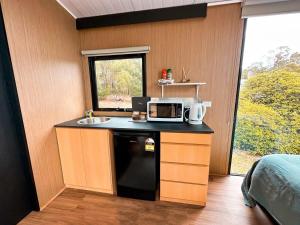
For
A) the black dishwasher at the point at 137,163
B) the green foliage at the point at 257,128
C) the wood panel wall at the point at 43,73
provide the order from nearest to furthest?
1. the wood panel wall at the point at 43,73
2. the black dishwasher at the point at 137,163
3. the green foliage at the point at 257,128

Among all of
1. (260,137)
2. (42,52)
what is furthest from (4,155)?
(260,137)

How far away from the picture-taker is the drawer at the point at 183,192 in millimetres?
1691

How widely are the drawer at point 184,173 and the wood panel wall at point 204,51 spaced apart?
2.45 feet

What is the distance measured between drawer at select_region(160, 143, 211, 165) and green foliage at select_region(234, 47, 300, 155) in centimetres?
97

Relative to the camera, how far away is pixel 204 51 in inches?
81.1

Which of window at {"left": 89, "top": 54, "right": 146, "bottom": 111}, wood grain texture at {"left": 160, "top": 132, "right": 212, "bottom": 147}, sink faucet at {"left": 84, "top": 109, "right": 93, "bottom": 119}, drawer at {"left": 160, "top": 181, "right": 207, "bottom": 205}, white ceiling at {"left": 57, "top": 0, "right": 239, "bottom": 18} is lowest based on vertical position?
drawer at {"left": 160, "top": 181, "right": 207, "bottom": 205}

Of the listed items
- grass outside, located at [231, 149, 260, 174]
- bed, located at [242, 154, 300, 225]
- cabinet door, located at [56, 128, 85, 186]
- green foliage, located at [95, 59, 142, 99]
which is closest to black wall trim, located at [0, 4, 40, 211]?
cabinet door, located at [56, 128, 85, 186]

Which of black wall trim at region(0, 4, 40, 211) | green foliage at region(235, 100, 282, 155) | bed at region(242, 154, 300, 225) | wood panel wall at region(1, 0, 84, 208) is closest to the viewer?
bed at region(242, 154, 300, 225)

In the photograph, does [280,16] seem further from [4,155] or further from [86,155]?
[4,155]

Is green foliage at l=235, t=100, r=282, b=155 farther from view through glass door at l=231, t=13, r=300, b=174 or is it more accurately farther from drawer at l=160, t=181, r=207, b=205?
drawer at l=160, t=181, r=207, b=205

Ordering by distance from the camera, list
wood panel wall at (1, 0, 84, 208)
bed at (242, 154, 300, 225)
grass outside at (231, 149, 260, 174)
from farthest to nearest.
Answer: grass outside at (231, 149, 260, 174), wood panel wall at (1, 0, 84, 208), bed at (242, 154, 300, 225)

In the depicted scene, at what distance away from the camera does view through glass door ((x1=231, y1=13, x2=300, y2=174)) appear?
187 centimetres

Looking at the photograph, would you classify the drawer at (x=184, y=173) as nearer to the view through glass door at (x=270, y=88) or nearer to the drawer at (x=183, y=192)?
the drawer at (x=183, y=192)

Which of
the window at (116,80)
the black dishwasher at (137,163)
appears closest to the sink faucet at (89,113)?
the window at (116,80)
